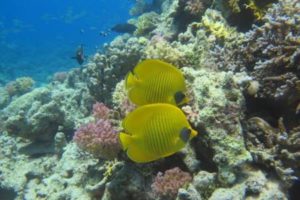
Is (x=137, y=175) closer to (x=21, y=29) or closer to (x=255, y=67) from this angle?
(x=255, y=67)

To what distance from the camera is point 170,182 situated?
135 inches

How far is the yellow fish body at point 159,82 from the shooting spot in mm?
3084

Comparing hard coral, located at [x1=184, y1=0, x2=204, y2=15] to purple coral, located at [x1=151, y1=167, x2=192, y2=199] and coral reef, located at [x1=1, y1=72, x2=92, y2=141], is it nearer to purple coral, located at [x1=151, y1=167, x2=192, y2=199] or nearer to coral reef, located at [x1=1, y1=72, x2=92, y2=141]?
coral reef, located at [x1=1, y1=72, x2=92, y2=141]

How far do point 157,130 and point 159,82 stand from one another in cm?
48

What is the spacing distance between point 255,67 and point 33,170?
178 inches

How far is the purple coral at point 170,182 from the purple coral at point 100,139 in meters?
0.69

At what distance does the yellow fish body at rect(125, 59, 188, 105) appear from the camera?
3.08 m

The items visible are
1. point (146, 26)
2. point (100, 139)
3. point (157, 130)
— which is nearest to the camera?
point (157, 130)

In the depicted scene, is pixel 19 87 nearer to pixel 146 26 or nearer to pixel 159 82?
pixel 146 26

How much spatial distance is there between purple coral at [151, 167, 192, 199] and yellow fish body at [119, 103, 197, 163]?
0.66 meters

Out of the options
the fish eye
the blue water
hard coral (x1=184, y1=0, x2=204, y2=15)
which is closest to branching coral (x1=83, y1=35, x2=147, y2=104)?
hard coral (x1=184, y1=0, x2=204, y2=15)

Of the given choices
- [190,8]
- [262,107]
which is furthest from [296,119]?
[190,8]

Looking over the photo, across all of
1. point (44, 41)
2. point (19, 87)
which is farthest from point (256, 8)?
point (44, 41)

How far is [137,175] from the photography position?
143 inches
